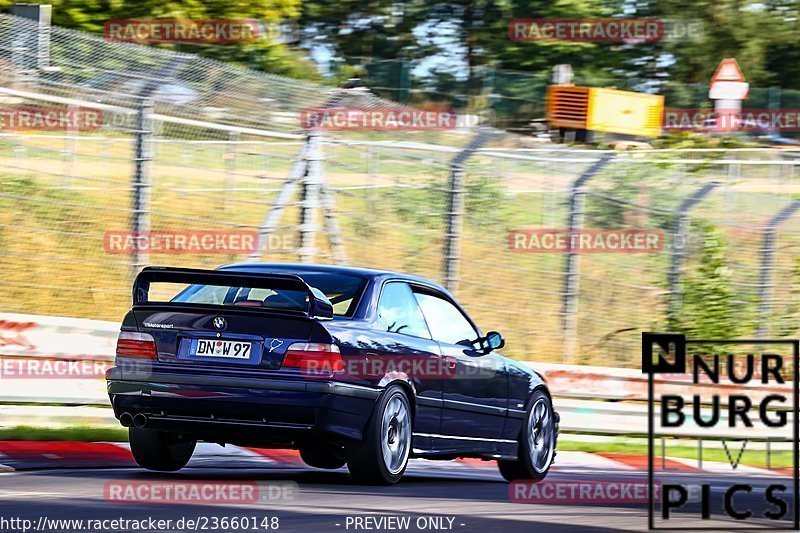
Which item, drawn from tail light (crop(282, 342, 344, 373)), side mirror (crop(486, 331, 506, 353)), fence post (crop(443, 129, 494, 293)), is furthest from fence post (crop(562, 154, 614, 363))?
tail light (crop(282, 342, 344, 373))

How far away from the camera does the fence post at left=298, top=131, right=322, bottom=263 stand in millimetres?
14117

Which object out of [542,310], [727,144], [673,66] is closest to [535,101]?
[727,144]

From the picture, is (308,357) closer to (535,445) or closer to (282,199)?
(535,445)

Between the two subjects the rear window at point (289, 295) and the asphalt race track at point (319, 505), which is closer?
the asphalt race track at point (319, 505)

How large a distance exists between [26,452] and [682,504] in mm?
4427

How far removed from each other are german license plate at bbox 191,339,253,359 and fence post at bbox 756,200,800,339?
9811 millimetres

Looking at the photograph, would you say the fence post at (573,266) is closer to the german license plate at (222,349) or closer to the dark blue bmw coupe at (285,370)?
the dark blue bmw coupe at (285,370)

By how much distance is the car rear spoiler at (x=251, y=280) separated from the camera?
8.10m

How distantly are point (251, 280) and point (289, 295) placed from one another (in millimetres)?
546

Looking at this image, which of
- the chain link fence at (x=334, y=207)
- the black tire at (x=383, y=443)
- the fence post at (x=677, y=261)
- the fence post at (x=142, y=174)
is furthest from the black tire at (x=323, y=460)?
the fence post at (x=677, y=261)

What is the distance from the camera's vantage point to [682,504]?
8562 millimetres

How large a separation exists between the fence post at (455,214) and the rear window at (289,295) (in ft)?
18.3

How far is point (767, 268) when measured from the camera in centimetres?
1689

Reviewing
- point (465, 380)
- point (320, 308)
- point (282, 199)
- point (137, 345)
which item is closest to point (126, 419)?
point (137, 345)
